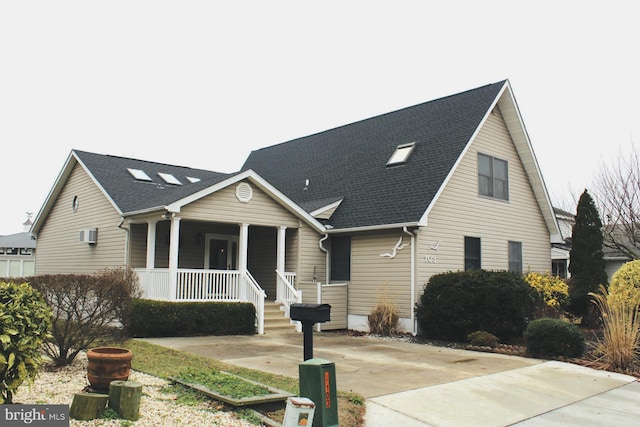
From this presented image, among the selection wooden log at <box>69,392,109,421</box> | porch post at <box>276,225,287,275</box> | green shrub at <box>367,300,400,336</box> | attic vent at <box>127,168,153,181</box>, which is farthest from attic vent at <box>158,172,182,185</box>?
wooden log at <box>69,392,109,421</box>

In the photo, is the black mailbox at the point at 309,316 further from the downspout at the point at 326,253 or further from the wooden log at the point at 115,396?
the downspout at the point at 326,253

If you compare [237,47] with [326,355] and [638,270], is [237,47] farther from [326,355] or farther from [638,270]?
[638,270]

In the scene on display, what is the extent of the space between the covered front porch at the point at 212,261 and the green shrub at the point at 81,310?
487 centimetres

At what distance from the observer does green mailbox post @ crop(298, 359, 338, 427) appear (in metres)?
5.22

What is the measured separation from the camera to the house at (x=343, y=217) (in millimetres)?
14320

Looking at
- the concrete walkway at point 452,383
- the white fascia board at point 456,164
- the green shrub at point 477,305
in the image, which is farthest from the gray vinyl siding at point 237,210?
the green shrub at point 477,305

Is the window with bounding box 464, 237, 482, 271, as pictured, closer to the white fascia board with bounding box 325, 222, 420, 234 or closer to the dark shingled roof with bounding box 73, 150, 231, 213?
the white fascia board with bounding box 325, 222, 420, 234

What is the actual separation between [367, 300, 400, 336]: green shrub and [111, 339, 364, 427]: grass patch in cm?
596

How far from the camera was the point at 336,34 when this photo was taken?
1333 centimetres

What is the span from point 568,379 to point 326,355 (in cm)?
427

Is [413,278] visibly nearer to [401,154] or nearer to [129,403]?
[401,154]

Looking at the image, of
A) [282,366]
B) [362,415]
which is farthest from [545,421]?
[282,366]

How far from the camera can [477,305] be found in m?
12.9

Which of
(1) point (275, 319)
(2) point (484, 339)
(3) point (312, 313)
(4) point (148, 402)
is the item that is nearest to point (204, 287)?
(1) point (275, 319)
